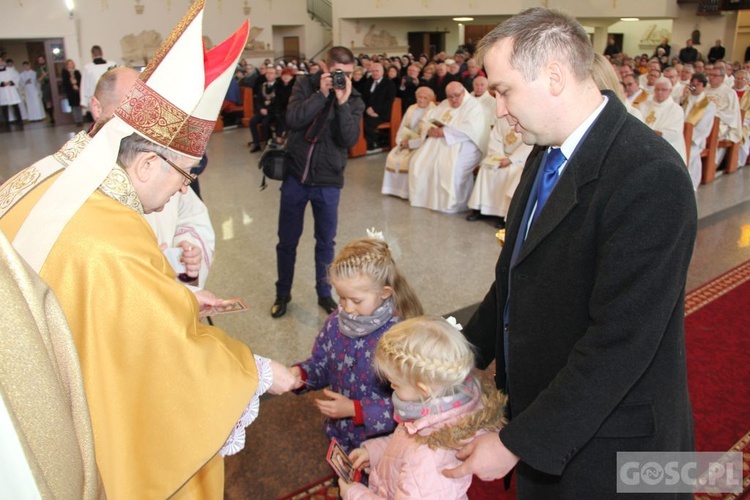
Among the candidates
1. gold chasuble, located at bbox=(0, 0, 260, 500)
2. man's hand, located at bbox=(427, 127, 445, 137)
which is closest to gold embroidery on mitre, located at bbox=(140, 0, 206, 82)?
gold chasuble, located at bbox=(0, 0, 260, 500)

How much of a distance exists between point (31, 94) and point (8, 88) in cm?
95

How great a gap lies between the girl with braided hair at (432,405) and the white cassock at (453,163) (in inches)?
204

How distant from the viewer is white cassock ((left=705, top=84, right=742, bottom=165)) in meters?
8.27

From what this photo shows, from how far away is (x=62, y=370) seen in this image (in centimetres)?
91

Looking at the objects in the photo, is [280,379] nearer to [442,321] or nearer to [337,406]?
[337,406]

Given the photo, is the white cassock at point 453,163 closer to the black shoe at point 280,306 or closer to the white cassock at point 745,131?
the black shoe at point 280,306

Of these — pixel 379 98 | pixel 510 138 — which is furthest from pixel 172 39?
pixel 379 98

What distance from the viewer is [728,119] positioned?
8359 mm

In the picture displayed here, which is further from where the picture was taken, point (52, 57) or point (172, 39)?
point (52, 57)

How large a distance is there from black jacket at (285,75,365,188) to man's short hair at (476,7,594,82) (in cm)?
262

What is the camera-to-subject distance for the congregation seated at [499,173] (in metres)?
6.35

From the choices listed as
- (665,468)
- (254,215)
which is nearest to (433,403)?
(665,468)

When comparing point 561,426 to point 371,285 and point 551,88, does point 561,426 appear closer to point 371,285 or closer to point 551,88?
point 551,88

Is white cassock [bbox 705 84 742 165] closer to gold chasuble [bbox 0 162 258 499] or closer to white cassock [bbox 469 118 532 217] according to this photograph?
white cassock [bbox 469 118 532 217]
